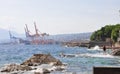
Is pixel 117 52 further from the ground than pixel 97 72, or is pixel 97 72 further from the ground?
pixel 97 72

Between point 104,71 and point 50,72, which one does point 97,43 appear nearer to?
point 50,72

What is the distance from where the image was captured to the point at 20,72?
43.4m

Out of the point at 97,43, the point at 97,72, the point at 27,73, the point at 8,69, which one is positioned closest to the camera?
the point at 97,72

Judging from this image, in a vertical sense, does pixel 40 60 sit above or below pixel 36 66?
above

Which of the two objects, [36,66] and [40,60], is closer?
[36,66]

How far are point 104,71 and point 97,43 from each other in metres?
178

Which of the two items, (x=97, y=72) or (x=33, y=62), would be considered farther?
(x=33, y=62)

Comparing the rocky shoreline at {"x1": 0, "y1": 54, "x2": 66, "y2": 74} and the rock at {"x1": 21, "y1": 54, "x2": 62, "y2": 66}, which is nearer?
the rocky shoreline at {"x1": 0, "y1": 54, "x2": 66, "y2": 74}

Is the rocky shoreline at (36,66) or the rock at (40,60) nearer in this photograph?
the rocky shoreline at (36,66)

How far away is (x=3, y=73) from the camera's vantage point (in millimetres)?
42500

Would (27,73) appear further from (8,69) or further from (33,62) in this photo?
(33,62)

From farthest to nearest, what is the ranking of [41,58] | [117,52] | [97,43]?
[97,43] → [117,52] → [41,58]

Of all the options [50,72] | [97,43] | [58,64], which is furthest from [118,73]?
[97,43]

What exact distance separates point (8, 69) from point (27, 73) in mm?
4601
